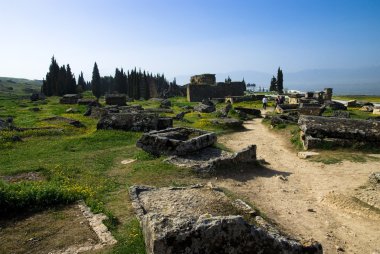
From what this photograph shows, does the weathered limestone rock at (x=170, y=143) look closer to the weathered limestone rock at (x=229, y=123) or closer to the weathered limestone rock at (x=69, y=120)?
the weathered limestone rock at (x=229, y=123)

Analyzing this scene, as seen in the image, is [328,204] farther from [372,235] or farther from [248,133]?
[248,133]

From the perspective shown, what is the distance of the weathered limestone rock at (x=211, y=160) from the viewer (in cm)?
1469

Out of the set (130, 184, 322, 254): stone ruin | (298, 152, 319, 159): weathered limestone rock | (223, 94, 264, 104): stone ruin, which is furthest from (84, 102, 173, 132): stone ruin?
(223, 94, 264, 104): stone ruin

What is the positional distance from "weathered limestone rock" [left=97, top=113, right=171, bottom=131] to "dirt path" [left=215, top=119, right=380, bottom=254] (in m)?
9.12

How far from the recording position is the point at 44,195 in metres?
10.6

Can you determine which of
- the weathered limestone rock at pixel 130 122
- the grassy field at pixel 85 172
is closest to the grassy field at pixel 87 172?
the grassy field at pixel 85 172

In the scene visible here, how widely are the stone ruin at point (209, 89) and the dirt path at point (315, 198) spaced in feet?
152

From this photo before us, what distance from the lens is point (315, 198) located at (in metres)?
12.6

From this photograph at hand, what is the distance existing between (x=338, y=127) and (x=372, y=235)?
36.4 feet

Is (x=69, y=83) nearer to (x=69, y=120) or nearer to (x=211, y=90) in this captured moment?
(x=211, y=90)

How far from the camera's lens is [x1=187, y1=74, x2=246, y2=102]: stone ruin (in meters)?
65.6

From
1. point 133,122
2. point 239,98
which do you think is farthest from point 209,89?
point 133,122

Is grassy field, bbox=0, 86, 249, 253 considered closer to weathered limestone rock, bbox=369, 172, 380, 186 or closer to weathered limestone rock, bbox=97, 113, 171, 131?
weathered limestone rock, bbox=97, 113, 171, 131

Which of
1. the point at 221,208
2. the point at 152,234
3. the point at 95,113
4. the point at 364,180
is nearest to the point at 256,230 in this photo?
the point at 152,234
